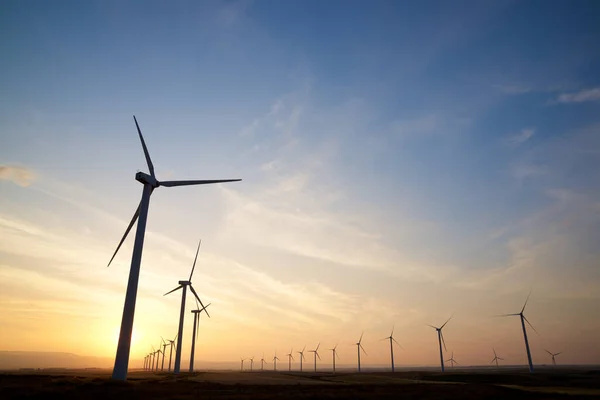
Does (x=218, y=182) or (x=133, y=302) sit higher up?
(x=218, y=182)

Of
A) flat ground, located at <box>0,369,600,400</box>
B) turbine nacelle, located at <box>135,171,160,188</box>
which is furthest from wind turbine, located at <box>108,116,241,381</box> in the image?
flat ground, located at <box>0,369,600,400</box>

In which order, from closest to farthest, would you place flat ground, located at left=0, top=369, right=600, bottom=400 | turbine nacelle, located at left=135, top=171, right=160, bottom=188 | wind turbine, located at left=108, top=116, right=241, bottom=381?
1. flat ground, located at left=0, top=369, right=600, bottom=400
2. wind turbine, located at left=108, top=116, right=241, bottom=381
3. turbine nacelle, located at left=135, top=171, right=160, bottom=188

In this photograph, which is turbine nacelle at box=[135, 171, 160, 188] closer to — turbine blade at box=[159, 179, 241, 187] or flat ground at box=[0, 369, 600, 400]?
turbine blade at box=[159, 179, 241, 187]

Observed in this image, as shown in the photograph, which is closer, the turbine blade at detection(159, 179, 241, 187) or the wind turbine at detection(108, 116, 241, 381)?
the wind turbine at detection(108, 116, 241, 381)

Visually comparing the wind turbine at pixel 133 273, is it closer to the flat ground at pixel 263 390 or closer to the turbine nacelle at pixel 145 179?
the turbine nacelle at pixel 145 179

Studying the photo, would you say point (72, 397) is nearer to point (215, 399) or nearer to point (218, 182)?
point (215, 399)

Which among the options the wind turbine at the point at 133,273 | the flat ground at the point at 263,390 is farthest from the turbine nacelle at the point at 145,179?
the flat ground at the point at 263,390

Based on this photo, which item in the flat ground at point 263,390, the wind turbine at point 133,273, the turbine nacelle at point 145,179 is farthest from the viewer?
the turbine nacelle at point 145,179

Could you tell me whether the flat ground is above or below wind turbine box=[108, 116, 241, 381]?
below

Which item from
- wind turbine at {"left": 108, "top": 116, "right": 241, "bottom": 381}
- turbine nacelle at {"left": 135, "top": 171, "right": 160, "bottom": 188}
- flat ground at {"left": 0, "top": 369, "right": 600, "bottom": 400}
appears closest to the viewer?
flat ground at {"left": 0, "top": 369, "right": 600, "bottom": 400}

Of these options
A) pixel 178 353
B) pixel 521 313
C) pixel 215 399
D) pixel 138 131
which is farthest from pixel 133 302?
pixel 521 313

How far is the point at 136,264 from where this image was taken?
173 feet

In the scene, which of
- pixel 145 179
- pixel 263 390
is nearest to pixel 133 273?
pixel 145 179

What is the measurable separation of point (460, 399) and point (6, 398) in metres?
44.5
